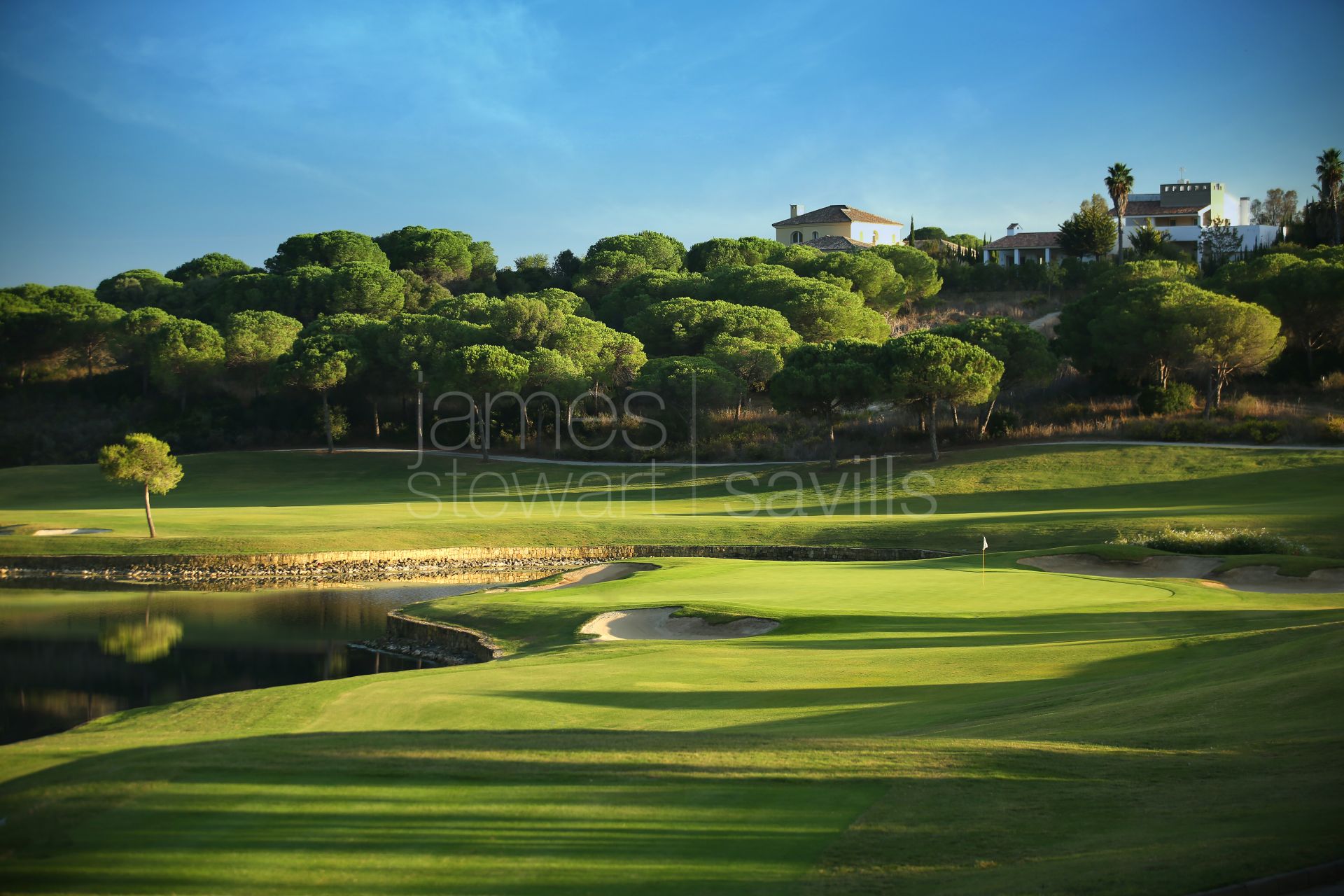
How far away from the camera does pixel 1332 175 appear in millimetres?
74125

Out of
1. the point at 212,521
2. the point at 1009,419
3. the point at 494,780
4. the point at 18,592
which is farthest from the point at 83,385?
the point at 494,780

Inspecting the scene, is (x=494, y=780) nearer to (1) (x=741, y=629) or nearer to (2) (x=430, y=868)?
(2) (x=430, y=868)

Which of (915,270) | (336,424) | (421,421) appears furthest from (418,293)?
(915,270)

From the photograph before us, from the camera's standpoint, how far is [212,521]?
3975cm

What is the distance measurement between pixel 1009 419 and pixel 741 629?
1535 inches

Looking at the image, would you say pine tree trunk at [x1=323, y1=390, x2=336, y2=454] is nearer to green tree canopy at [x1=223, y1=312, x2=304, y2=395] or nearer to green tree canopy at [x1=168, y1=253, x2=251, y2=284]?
green tree canopy at [x1=223, y1=312, x2=304, y2=395]

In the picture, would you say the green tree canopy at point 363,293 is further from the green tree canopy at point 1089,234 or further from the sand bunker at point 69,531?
the green tree canopy at point 1089,234

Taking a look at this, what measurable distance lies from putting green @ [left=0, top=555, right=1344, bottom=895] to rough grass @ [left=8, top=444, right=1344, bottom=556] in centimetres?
2158

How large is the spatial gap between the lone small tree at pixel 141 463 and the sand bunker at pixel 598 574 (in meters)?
15.6

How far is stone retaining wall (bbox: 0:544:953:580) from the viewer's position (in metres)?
32.9

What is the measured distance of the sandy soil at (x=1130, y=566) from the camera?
24500mm

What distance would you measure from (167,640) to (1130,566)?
74.6 ft

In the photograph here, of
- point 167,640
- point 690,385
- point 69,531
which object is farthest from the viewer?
point 690,385

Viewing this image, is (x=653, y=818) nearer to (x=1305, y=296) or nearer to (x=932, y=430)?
(x=932, y=430)
